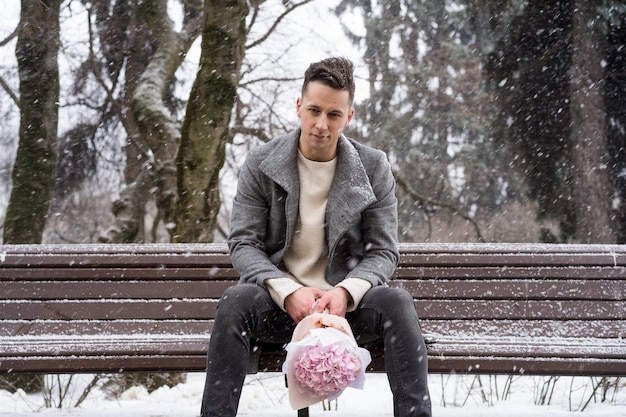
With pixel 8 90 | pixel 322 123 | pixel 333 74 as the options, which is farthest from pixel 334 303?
pixel 8 90

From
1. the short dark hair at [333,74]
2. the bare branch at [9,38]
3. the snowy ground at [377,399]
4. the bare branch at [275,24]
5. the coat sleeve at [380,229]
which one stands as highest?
the bare branch at [275,24]

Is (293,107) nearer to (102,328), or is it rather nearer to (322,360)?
(102,328)

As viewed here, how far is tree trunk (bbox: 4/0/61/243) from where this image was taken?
7.90 metres

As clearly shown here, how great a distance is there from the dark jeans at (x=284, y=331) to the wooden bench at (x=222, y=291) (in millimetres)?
523

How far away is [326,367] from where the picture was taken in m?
2.47

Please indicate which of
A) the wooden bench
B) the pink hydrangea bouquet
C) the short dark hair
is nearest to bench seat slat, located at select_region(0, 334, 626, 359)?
the wooden bench

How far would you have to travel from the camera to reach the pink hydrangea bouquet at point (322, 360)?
2.48 meters

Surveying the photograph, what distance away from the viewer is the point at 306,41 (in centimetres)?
1032

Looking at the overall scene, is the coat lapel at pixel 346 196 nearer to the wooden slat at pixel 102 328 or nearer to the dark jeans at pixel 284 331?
the dark jeans at pixel 284 331

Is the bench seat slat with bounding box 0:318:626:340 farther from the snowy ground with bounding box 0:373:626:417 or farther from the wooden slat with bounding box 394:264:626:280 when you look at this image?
the snowy ground with bounding box 0:373:626:417

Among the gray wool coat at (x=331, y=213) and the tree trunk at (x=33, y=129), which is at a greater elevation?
the tree trunk at (x=33, y=129)

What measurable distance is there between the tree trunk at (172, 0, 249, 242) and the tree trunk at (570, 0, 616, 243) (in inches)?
242

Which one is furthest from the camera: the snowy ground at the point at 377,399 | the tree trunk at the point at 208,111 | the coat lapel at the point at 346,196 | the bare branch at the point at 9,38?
the bare branch at the point at 9,38

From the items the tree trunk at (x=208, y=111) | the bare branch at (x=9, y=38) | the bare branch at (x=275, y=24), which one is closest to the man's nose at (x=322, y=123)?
the tree trunk at (x=208, y=111)
